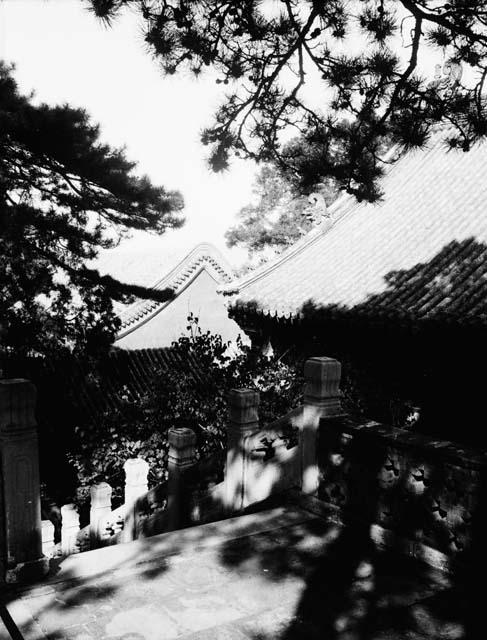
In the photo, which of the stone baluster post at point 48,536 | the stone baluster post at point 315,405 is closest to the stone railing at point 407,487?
the stone baluster post at point 315,405

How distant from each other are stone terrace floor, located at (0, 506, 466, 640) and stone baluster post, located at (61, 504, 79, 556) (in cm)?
340

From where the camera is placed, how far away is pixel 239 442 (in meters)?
5.23

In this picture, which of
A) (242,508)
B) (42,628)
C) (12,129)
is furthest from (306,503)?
(12,129)

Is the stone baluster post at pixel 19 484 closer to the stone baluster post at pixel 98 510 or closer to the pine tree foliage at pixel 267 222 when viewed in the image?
the stone baluster post at pixel 98 510

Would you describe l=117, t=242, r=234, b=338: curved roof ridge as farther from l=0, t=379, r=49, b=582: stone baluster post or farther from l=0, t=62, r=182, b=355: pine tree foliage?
l=0, t=379, r=49, b=582: stone baluster post

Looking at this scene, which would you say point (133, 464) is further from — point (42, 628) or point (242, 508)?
point (42, 628)

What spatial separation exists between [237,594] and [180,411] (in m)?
4.42

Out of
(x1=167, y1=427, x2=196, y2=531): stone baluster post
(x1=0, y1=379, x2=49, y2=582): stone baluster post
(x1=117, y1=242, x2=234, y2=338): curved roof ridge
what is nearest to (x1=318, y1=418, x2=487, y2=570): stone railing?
(x1=167, y1=427, x2=196, y2=531): stone baluster post

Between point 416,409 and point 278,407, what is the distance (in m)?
2.29

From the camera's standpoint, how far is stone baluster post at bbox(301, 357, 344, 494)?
15.3 feet

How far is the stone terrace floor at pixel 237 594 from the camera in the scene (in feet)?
9.85

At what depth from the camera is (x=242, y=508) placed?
5.15m

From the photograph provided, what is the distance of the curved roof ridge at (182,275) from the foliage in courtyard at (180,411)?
777 cm

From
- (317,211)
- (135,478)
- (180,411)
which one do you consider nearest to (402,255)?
(317,211)
